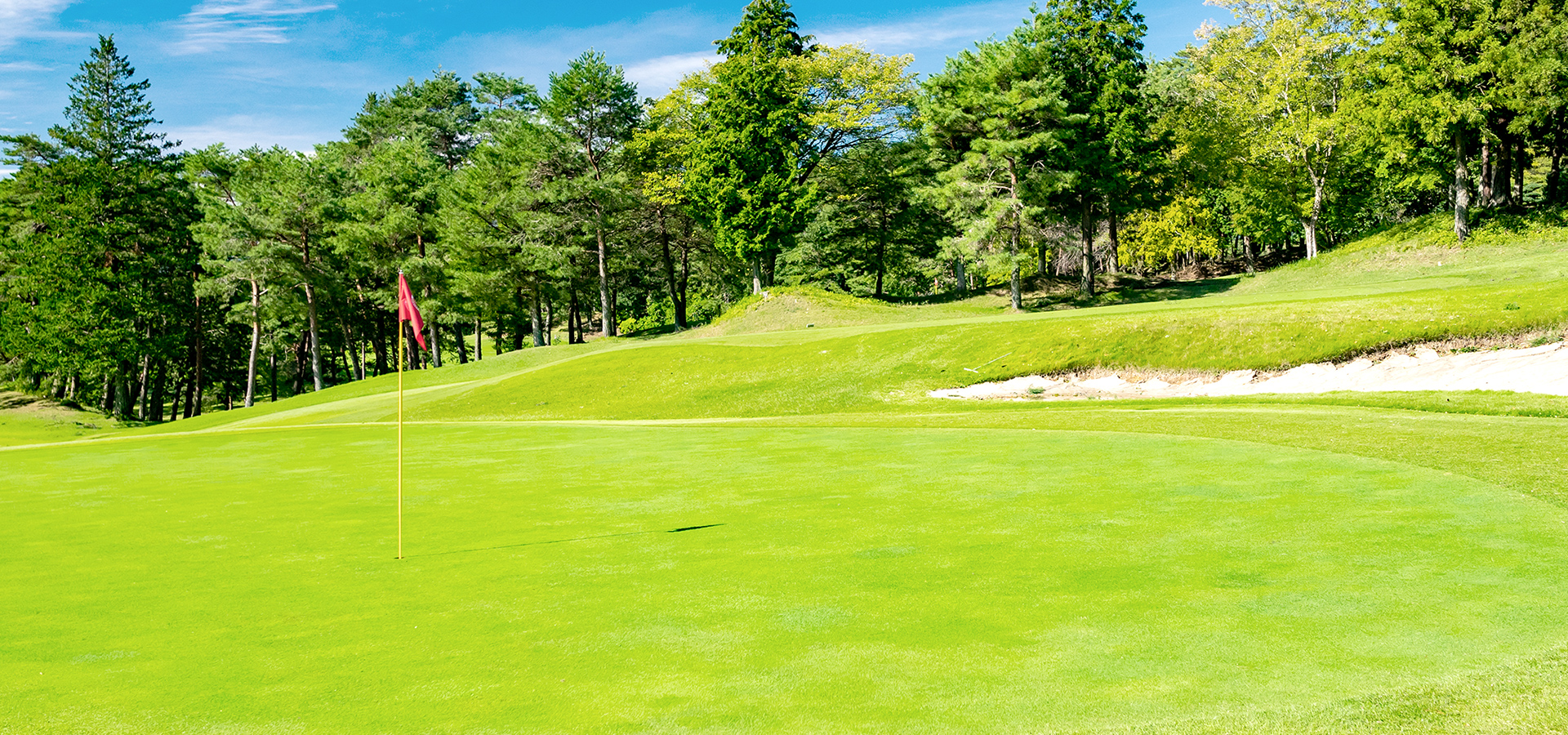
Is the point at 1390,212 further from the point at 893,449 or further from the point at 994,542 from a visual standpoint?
the point at 994,542

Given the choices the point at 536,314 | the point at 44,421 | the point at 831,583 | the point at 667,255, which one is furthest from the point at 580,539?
the point at 44,421

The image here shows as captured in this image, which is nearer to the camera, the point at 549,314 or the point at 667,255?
the point at 667,255

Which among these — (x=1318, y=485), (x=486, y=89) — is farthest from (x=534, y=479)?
(x=486, y=89)

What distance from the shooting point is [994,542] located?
7.12m

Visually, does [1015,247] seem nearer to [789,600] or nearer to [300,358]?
[789,600]

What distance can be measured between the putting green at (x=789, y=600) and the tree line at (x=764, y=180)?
120 feet

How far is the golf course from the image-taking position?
4180mm

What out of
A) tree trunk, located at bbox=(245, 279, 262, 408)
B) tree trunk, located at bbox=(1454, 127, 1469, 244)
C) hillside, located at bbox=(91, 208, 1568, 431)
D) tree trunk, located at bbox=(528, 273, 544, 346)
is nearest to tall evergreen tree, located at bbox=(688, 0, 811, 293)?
hillside, located at bbox=(91, 208, 1568, 431)

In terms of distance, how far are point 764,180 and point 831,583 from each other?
41.9 m

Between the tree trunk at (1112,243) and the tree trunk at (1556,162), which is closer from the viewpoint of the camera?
the tree trunk at (1556,162)

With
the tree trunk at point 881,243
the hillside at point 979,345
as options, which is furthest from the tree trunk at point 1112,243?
the tree trunk at point 881,243

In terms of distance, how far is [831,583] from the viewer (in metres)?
6.18

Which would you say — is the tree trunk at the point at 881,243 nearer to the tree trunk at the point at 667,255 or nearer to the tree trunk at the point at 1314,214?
the tree trunk at the point at 667,255

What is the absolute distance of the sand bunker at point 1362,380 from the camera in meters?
16.6
